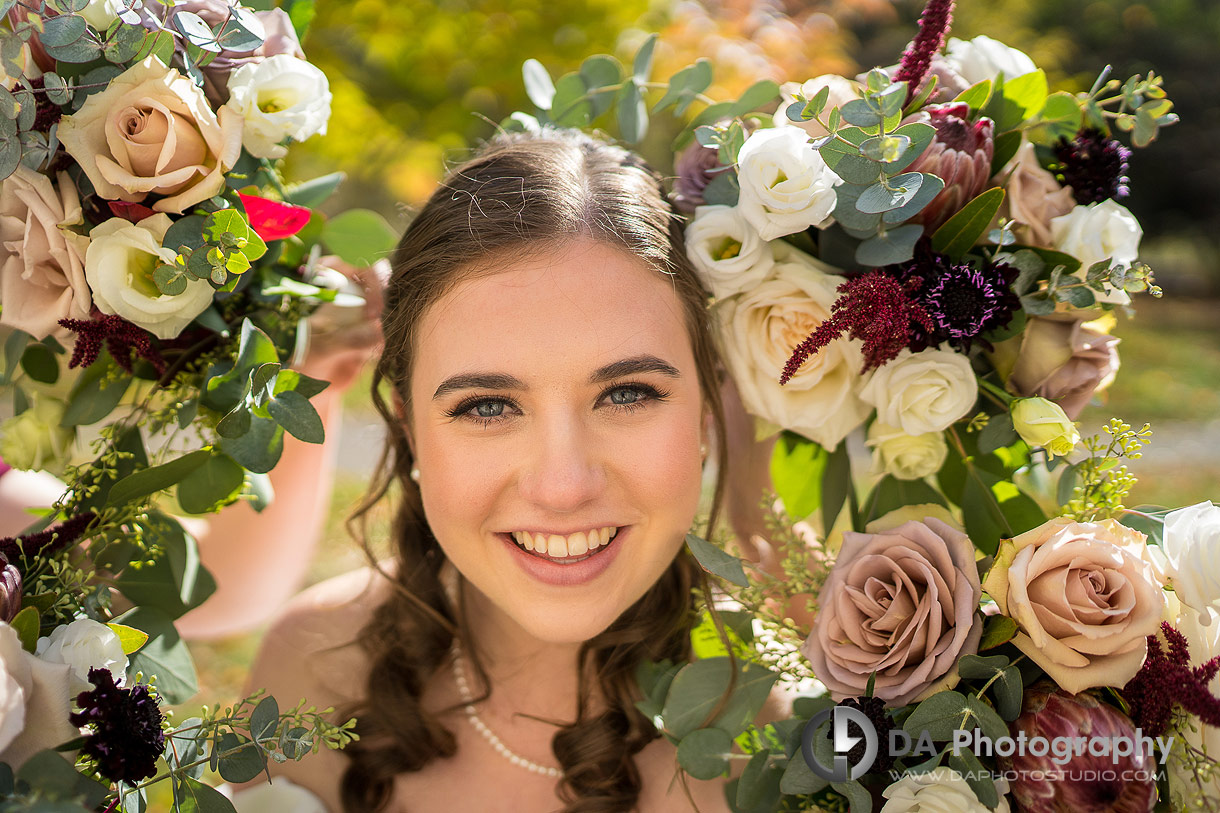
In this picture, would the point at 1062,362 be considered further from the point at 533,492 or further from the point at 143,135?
the point at 143,135

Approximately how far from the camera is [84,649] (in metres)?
1.36

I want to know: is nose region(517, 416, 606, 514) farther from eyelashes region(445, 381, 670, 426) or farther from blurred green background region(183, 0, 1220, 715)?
blurred green background region(183, 0, 1220, 715)

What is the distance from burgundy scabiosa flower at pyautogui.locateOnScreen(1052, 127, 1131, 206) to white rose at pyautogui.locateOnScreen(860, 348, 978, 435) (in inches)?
16.2

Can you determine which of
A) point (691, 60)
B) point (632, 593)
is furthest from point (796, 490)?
point (691, 60)

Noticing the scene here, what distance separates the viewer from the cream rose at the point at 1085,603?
134cm

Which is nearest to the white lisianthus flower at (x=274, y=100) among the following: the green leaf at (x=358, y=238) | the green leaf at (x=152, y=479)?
the green leaf at (x=358, y=238)

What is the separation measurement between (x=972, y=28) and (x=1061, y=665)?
28.8 feet

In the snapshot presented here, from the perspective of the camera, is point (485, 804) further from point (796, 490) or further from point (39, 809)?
point (39, 809)

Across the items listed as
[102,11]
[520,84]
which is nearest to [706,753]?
[102,11]

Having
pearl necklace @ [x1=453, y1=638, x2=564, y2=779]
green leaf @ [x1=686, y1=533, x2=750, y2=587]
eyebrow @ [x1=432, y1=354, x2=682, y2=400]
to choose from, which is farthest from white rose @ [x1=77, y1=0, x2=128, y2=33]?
pearl necklace @ [x1=453, y1=638, x2=564, y2=779]

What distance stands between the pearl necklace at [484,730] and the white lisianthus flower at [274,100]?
1225 mm

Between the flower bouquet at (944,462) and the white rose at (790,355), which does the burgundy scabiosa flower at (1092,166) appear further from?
the white rose at (790,355)

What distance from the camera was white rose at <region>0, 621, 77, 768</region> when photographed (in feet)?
3.80

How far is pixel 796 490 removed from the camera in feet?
6.23
